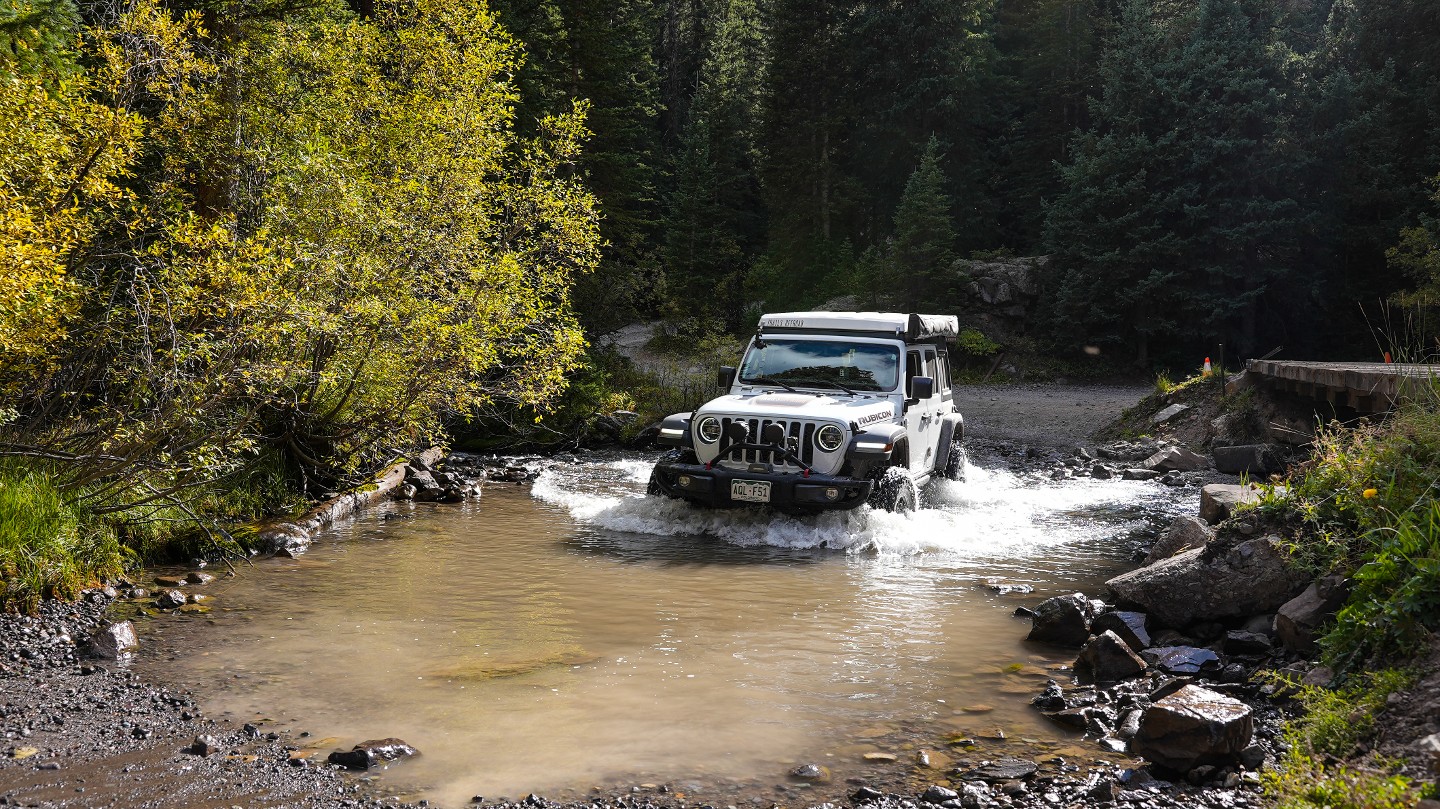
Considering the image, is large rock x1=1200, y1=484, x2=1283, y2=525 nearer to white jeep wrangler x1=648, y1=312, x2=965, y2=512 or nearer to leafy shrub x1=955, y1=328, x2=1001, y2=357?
white jeep wrangler x1=648, y1=312, x2=965, y2=512

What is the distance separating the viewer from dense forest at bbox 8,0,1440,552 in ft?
28.2

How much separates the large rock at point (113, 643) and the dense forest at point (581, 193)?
1802mm

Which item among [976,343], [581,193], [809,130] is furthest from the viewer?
[809,130]

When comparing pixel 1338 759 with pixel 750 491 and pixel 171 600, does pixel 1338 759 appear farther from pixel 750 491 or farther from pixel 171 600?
pixel 171 600

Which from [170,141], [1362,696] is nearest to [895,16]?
[170,141]

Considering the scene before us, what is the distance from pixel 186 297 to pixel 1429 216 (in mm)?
31566

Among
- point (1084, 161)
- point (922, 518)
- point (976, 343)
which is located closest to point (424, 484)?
point (922, 518)

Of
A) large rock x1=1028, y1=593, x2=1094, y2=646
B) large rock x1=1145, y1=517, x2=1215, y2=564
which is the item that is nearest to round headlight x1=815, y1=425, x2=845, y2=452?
large rock x1=1145, y1=517, x2=1215, y2=564

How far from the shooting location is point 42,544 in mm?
7535

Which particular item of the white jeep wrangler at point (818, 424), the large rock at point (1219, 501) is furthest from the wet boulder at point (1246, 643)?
the white jeep wrangler at point (818, 424)

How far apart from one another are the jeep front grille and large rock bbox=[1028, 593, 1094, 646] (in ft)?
11.4

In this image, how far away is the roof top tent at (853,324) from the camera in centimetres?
1188

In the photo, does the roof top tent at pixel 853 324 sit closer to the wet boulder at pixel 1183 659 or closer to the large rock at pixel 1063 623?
the large rock at pixel 1063 623

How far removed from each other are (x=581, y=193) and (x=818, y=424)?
678cm
